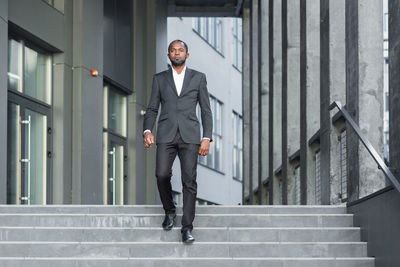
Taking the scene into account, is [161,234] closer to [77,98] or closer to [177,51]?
[177,51]

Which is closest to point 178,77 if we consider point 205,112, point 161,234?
point 205,112

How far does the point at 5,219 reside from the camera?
31.8ft

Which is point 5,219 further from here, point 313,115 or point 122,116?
point 122,116

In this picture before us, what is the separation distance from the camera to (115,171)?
902 inches

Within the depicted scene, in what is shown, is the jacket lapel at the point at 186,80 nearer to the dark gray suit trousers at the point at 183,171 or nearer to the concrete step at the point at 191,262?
the dark gray suit trousers at the point at 183,171

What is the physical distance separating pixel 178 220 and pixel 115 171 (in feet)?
43.9

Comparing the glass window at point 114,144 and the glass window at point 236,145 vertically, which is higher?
the glass window at point 236,145

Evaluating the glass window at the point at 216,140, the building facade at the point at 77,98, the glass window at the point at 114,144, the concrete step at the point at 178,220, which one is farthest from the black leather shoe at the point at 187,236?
the glass window at the point at 216,140

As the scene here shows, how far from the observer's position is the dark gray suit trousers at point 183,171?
8.98 metres

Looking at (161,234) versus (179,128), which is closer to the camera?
(179,128)

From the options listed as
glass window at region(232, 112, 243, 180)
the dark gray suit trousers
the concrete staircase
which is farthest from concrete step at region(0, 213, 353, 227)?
glass window at region(232, 112, 243, 180)

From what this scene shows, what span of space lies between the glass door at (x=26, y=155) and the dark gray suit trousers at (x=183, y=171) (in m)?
8.22

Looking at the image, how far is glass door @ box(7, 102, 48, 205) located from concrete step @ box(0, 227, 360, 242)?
764 centimetres

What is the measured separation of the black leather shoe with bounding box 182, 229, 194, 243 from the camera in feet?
29.1
